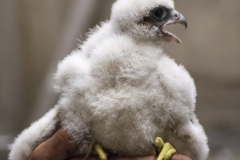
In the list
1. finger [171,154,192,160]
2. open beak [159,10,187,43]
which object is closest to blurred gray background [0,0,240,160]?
open beak [159,10,187,43]

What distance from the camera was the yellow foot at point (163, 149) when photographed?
0.64 metres

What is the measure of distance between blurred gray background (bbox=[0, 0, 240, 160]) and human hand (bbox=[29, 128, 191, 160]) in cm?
69

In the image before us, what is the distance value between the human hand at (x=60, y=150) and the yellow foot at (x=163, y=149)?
1 cm

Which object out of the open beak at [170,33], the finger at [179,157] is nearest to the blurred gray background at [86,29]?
the open beak at [170,33]

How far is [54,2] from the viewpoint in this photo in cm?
141

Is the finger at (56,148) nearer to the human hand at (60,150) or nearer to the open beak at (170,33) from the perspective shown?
the human hand at (60,150)

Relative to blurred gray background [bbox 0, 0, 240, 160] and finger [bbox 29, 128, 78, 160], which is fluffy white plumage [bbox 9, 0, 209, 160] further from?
blurred gray background [bbox 0, 0, 240, 160]

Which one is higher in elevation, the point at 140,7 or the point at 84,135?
the point at 140,7

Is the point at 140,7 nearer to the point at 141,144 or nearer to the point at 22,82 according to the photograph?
the point at 141,144

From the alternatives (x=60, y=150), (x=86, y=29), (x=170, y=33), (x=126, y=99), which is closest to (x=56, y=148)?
(x=60, y=150)

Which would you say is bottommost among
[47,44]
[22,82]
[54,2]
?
[22,82]

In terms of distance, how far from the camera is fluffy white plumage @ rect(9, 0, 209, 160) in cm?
62

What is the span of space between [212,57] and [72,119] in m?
0.99

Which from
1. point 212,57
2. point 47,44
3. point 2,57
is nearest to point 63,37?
point 47,44
